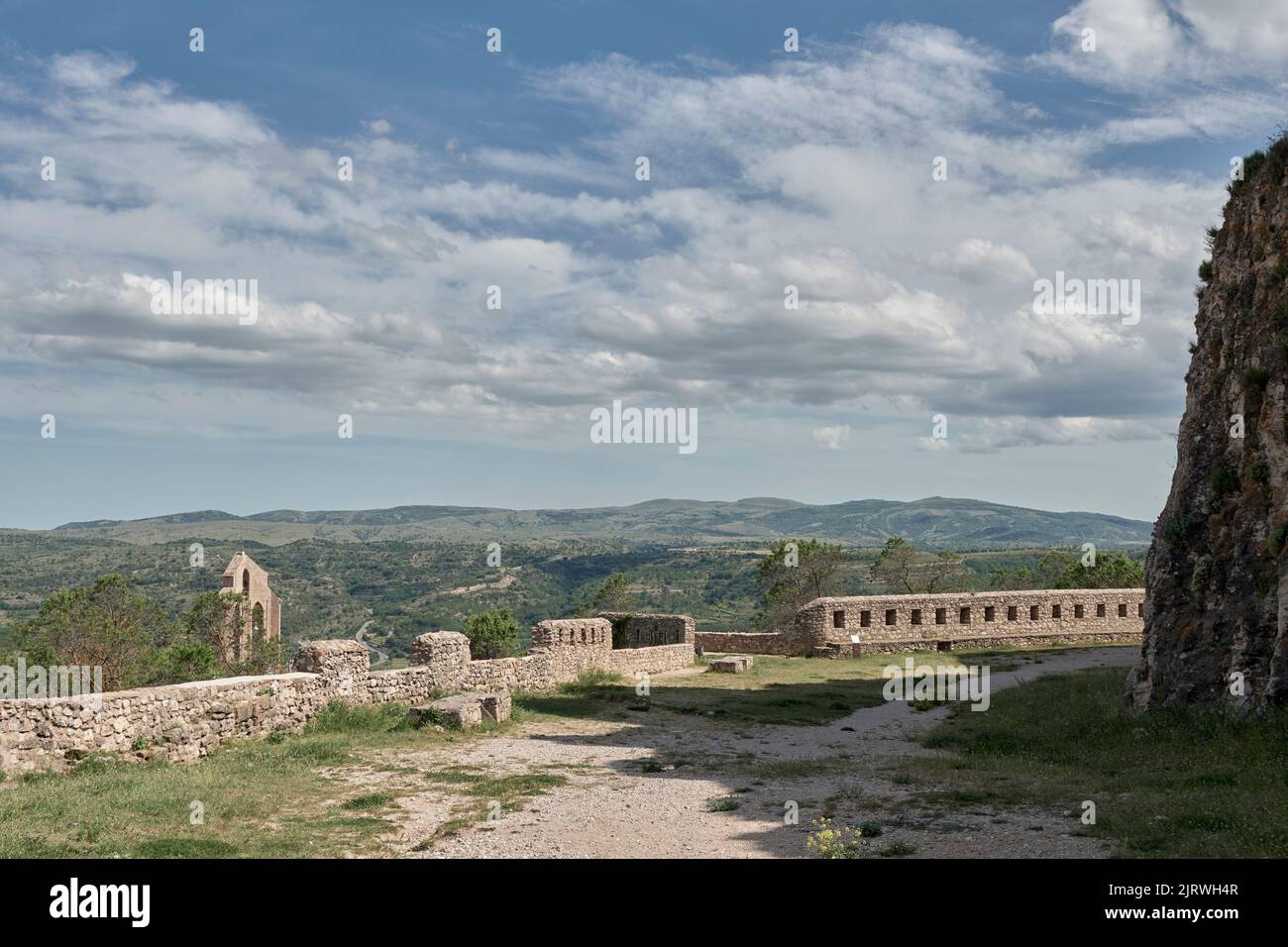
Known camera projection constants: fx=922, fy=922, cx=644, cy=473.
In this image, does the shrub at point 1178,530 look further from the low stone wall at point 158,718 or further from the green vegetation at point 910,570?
the green vegetation at point 910,570

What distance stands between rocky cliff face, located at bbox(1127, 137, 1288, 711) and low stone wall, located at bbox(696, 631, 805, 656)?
16.8 meters

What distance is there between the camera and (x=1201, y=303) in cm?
1980

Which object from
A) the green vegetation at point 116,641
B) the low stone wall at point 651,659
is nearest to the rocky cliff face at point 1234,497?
the low stone wall at point 651,659

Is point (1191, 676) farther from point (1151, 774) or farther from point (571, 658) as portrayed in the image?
point (571, 658)

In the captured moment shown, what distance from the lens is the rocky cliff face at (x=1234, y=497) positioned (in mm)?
14789

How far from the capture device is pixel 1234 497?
16.6 meters

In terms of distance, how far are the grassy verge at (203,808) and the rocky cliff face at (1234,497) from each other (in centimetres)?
1289

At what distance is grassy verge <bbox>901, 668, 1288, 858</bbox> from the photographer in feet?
28.8

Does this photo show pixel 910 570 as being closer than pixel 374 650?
Yes

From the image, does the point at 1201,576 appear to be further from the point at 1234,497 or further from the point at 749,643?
the point at 749,643


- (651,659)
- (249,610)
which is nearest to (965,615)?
(651,659)

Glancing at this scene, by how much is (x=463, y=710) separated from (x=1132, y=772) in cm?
1127

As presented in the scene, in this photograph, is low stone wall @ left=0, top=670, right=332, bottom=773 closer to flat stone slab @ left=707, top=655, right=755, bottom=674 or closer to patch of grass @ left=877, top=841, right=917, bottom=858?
patch of grass @ left=877, top=841, right=917, bottom=858
